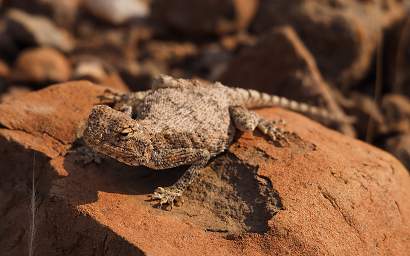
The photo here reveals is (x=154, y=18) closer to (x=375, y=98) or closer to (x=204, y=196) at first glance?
(x=375, y=98)

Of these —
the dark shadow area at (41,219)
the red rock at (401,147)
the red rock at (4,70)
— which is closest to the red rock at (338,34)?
the red rock at (401,147)

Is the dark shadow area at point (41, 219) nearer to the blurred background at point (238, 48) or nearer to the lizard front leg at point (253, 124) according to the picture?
the lizard front leg at point (253, 124)

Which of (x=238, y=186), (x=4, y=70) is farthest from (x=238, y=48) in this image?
(x=238, y=186)

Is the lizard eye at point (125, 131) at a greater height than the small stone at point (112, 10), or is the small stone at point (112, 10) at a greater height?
the small stone at point (112, 10)

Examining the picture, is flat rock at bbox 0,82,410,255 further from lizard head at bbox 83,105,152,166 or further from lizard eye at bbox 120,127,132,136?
lizard eye at bbox 120,127,132,136

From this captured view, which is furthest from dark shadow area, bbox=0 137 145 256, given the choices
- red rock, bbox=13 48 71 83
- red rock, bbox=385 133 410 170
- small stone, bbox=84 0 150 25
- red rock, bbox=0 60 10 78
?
small stone, bbox=84 0 150 25

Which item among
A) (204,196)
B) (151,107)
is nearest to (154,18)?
(151,107)
